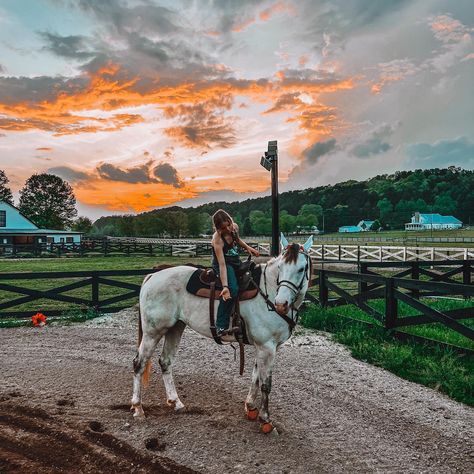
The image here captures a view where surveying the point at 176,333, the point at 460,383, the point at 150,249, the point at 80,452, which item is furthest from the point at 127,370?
the point at 150,249

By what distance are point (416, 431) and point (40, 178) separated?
273ft

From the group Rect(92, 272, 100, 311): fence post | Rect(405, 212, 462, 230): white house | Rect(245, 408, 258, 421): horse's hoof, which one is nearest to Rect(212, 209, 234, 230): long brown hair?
Rect(245, 408, 258, 421): horse's hoof

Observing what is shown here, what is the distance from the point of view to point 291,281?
489 cm

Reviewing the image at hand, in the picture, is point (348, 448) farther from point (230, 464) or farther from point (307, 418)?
point (230, 464)

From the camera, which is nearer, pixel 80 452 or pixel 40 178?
pixel 80 452

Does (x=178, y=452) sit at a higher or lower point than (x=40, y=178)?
lower

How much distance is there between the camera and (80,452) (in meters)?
4.32

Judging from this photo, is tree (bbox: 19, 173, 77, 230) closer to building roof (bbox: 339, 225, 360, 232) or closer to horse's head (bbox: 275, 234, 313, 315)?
horse's head (bbox: 275, 234, 313, 315)

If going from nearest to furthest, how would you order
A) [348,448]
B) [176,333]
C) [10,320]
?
1. [348,448]
2. [176,333]
3. [10,320]

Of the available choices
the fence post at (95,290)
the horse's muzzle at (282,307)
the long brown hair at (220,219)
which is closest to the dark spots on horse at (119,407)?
the horse's muzzle at (282,307)

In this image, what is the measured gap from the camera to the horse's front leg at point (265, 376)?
4961mm

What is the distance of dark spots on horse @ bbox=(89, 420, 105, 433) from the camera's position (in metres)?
4.89

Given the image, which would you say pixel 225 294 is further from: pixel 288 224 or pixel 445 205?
pixel 445 205

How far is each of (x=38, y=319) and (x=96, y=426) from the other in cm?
714
